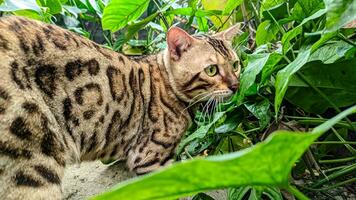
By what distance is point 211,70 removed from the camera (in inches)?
76.2

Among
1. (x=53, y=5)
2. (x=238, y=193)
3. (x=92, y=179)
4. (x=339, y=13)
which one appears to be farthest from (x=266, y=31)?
(x=53, y=5)

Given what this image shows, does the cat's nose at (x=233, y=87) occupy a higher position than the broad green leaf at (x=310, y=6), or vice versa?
the broad green leaf at (x=310, y=6)

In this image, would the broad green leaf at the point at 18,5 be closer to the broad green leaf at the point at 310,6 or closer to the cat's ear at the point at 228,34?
the cat's ear at the point at 228,34

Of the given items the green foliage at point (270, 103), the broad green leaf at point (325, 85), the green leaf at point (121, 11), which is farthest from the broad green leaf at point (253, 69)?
the green leaf at point (121, 11)

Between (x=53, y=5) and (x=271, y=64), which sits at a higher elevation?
(x=271, y=64)

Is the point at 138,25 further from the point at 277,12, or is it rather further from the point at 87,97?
the point at 277,12

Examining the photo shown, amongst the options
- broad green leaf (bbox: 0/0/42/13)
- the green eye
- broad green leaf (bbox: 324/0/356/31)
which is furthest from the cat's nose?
broad green leaf (bbox: 324/0/356/31)

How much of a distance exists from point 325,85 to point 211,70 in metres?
0.70

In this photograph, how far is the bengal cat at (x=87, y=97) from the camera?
1329mm

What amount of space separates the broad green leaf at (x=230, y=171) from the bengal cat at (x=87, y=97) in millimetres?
929

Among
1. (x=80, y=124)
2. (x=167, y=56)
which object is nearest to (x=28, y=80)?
(x=80, y=124)

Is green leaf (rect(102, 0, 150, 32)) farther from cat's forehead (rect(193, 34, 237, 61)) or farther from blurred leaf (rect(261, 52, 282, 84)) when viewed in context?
blurred leaf (rect(261, 52, 282, 84))

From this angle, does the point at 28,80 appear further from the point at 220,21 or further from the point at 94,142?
the point at 220,21

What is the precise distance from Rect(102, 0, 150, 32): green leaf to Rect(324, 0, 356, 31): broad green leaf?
4.32ft
